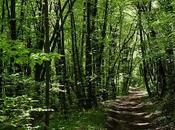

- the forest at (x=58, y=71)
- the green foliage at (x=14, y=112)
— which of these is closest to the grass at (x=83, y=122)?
the forest at (x=58, y=71)

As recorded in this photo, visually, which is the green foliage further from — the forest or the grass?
the grass

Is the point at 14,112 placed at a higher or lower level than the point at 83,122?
higher

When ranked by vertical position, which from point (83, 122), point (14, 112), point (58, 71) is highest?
point (58, 71)

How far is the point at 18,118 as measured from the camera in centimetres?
977

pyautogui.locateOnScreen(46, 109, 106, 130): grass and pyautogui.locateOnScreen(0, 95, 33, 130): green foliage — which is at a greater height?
pyautogui.locateOnScreen(0, 95, 33, 130): green foliage

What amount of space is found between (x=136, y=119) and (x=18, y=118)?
15823 millimetres

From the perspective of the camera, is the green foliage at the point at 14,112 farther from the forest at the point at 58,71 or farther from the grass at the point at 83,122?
the grass at the point at 83,122

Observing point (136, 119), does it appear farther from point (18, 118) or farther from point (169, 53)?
point (18, 118)

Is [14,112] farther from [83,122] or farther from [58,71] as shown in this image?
[58,71]

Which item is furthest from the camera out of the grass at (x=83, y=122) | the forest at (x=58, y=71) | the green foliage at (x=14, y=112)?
the grass at (x=83, y=122)

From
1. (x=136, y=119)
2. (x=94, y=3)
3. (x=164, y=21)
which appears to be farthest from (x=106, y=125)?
(x=94, y=3)

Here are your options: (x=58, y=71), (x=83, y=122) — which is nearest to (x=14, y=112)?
(x=83, y=122)

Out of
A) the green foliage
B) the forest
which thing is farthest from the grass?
the green foliage

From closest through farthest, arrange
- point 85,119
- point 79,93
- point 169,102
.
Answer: point 85,119
point 169,102
point 79,93
